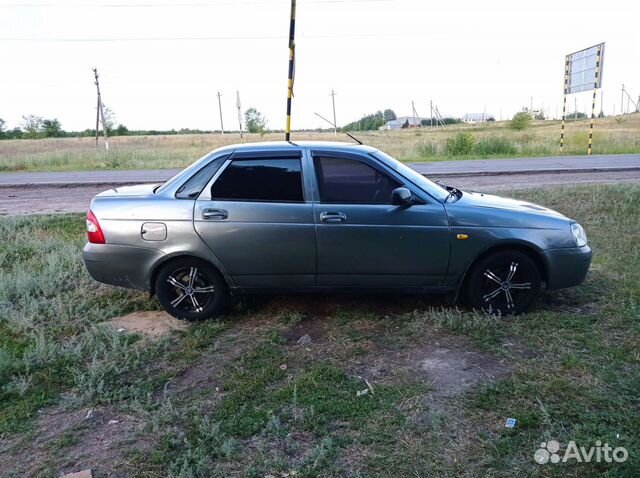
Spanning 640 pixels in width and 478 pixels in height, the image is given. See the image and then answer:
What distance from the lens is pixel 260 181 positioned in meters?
4.66

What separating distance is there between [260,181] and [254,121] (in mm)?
53855

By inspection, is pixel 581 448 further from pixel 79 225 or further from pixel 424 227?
pixel 79 225

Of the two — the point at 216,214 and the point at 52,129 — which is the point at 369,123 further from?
the point at 216,214

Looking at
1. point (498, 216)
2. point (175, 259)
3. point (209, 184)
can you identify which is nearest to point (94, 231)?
point (175, 259)

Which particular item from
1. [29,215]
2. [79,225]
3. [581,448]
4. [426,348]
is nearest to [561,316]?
[426,348]

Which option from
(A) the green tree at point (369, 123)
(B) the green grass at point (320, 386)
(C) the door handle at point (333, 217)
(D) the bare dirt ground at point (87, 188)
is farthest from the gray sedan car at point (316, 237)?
(A) the green tree at point (369, 123)

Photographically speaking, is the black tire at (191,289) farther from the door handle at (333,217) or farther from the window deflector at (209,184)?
the door handle at (333,217)

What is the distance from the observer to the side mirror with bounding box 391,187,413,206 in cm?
443

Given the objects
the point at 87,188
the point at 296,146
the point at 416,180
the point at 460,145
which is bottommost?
the point at 87,188

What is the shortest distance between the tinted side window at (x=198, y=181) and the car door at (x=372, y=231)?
900mm

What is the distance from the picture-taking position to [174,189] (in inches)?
185

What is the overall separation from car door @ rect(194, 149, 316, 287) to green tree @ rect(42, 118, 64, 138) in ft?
219

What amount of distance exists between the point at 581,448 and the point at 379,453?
3.57 feet

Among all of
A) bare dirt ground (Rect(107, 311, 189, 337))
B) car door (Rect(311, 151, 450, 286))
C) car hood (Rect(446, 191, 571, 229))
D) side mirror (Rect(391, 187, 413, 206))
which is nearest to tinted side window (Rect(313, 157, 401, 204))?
car door (Rect(311, 151, 450, 286))
